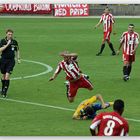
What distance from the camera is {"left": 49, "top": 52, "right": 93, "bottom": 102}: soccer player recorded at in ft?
67.3

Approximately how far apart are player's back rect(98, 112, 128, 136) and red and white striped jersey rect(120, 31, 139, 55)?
44.1 feet

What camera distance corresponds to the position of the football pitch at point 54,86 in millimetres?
17859

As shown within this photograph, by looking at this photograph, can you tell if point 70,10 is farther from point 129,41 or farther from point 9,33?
point 9,33

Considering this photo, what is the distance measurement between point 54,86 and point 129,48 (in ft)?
11.7

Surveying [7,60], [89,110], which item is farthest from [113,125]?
[7,60]

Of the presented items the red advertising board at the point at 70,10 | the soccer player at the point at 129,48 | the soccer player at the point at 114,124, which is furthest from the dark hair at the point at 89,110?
the red advertising board at the point at 70,10

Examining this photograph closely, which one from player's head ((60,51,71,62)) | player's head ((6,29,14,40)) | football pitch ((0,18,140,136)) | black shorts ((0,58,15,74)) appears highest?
player's head ((6,29,14,40))

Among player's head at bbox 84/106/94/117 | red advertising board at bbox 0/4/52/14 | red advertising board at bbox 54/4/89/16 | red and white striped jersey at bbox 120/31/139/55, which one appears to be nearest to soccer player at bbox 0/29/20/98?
player's head at bbox 84/106/94/117

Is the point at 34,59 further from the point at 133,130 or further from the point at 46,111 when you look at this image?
the point at 133,130

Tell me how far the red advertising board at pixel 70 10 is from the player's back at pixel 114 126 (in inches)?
2037

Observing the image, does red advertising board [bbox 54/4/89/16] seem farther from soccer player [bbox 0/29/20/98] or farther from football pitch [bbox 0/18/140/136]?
soccer player [bbox 0/29/20/98]

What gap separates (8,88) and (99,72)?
5.37 m

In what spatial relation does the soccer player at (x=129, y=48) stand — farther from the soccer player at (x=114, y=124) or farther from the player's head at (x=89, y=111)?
the soccer player at (x=114, y=124)

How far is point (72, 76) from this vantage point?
67.9ft
